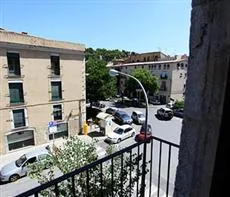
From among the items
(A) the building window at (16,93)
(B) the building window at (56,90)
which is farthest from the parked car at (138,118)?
(A) the building window at (16,93)

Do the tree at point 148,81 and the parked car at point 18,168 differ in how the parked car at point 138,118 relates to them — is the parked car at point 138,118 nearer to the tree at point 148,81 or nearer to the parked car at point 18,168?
the tree at point 148,81

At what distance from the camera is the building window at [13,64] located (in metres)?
12.5

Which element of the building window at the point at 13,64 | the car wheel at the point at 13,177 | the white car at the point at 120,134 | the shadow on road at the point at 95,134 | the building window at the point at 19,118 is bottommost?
the car wheel at the point at 13,177

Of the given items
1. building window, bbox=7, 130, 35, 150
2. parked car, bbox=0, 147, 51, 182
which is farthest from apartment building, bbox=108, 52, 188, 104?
parked car, bbox=0, 147, 51, 182

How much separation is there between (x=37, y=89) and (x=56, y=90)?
1445 mm

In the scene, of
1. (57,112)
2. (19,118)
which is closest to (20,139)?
(19,118)

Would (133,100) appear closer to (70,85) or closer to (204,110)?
(70,85)

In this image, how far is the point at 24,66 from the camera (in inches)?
516

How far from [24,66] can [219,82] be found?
45.0 ft

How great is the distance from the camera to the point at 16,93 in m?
13.1

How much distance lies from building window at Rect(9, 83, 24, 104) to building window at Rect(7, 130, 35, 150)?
2.11 meters

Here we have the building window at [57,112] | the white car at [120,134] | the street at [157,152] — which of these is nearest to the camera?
the street at [157,152]

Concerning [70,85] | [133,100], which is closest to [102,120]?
[70,85]

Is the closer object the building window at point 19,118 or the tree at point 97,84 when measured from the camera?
the building window at point 19,118
